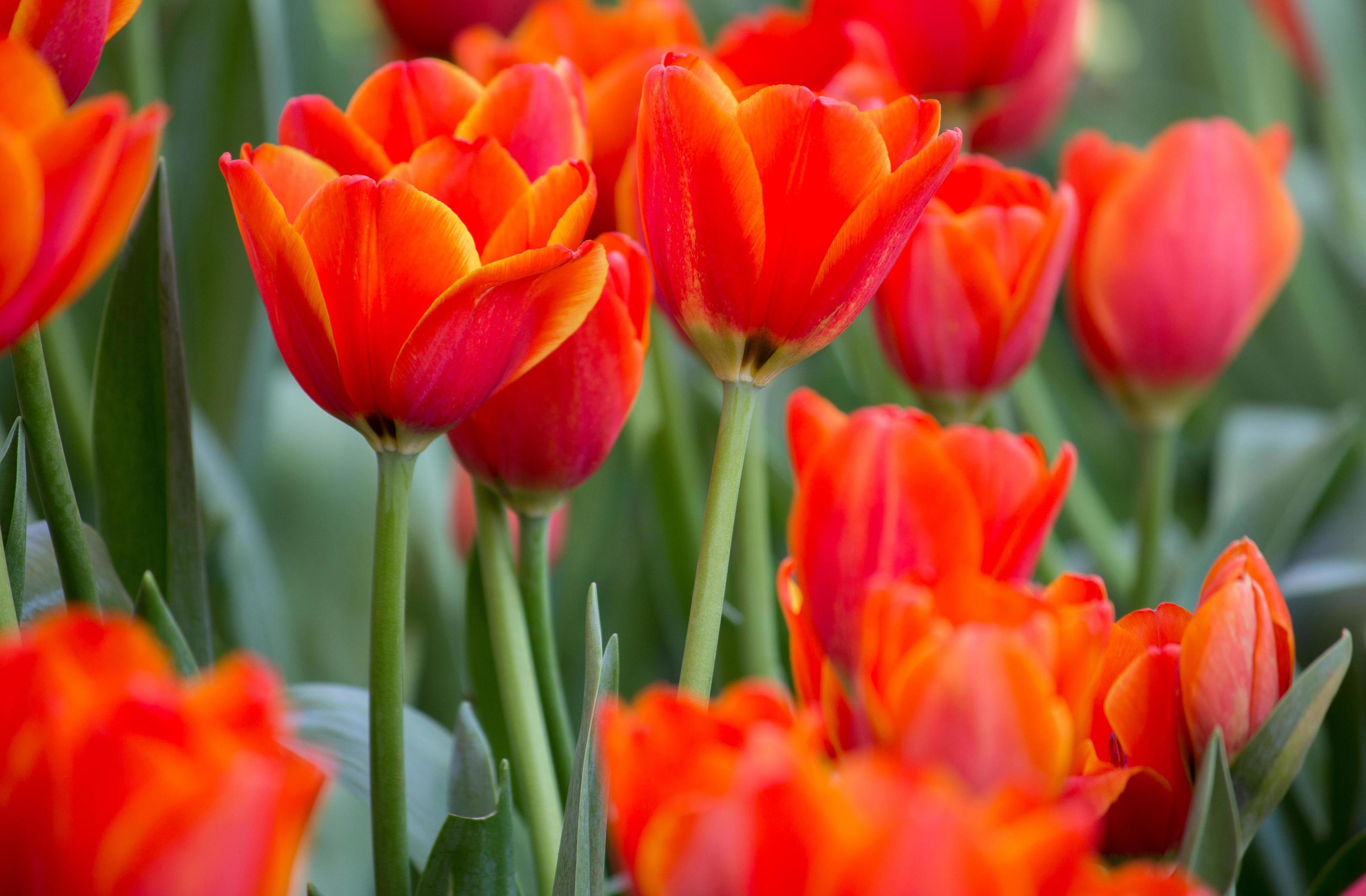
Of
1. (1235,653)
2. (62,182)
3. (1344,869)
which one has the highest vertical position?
(62,182)

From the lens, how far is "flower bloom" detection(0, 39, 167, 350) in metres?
0.19

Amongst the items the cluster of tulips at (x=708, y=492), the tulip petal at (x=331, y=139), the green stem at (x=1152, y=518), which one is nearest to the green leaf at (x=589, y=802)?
the cluster of tulips at (x=708, y=492)

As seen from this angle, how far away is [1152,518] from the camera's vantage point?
50cm

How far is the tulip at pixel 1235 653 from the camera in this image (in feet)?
0.81

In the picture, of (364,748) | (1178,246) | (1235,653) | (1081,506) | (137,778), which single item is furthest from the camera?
(1081,506)

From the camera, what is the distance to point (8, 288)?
0.19 metres

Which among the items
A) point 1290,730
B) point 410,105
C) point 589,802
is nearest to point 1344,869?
point 1290,730

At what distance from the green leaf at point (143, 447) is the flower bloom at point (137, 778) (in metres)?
0.19

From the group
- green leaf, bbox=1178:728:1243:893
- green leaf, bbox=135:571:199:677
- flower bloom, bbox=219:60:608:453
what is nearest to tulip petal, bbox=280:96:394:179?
flower bloom, bbox=219:60:608:453

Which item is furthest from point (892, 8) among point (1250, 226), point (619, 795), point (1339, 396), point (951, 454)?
point (1339, 396)

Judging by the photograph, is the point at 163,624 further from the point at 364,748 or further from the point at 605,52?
the point at 605,52

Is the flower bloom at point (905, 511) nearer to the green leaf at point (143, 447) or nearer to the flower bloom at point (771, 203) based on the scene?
the flower bloom at point (771, 203)

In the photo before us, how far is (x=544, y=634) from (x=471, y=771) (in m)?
0.05

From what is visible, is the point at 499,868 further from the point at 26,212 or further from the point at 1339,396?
the point at 1339,396
